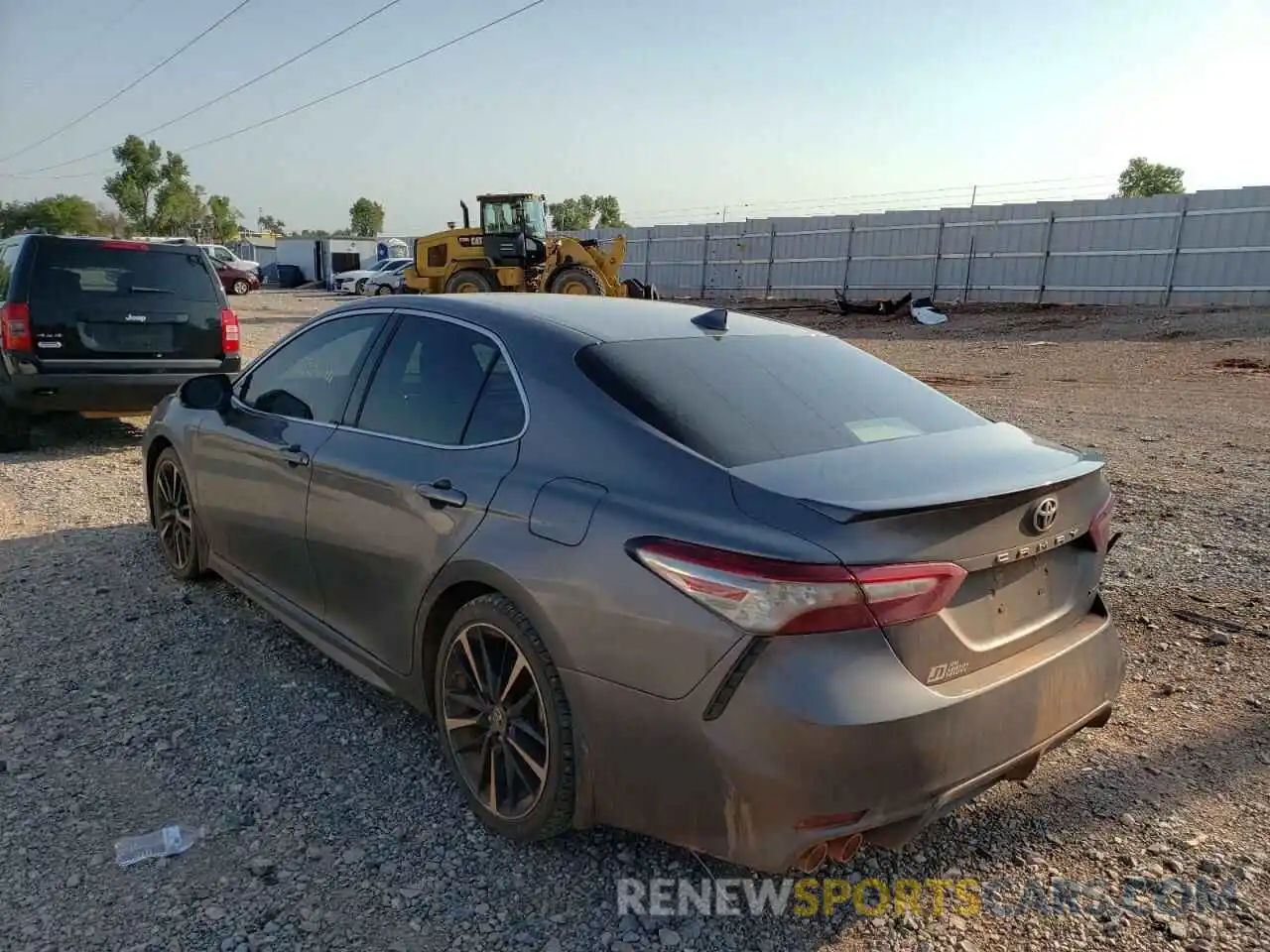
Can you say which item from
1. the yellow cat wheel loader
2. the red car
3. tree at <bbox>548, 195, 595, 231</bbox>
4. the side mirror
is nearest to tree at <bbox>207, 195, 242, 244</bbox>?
tree at <bbox>548, 195, 595, 231</bbox>

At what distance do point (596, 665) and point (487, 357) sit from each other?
3.94 ft

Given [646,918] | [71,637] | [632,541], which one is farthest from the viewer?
[71,637]

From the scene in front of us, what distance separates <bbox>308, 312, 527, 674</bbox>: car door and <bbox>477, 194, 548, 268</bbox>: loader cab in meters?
19.2

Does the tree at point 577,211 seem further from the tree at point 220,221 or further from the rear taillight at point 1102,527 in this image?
the rear taillight at point 1102,527

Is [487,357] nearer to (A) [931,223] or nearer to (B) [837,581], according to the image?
(B) [837,581]

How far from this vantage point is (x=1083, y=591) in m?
2.72

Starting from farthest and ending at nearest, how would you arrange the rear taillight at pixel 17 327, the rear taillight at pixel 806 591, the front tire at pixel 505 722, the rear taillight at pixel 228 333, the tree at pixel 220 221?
the tree at pixel 220 221 → the rear taillight at pixel 228 333 → the rear taillight at pixel 17 327 → the front tire at pixel 505 722 → the rear taillight at pixel 806 591

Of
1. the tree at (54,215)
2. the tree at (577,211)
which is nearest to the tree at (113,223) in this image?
the tree at (54,215)

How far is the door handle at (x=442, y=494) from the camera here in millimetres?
2828

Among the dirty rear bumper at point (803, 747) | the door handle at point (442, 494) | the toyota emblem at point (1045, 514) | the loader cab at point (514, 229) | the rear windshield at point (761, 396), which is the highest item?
the loader cab at point (514, 229)

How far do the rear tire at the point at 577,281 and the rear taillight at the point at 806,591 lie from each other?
62.2 feet

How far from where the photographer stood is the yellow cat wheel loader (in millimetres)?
21641

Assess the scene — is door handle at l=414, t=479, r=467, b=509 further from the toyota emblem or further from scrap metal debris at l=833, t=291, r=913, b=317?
scrap metal debris at l=833, t=291, r=913, b=317

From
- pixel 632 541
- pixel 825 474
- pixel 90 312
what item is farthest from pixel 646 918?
pixel 90 312
